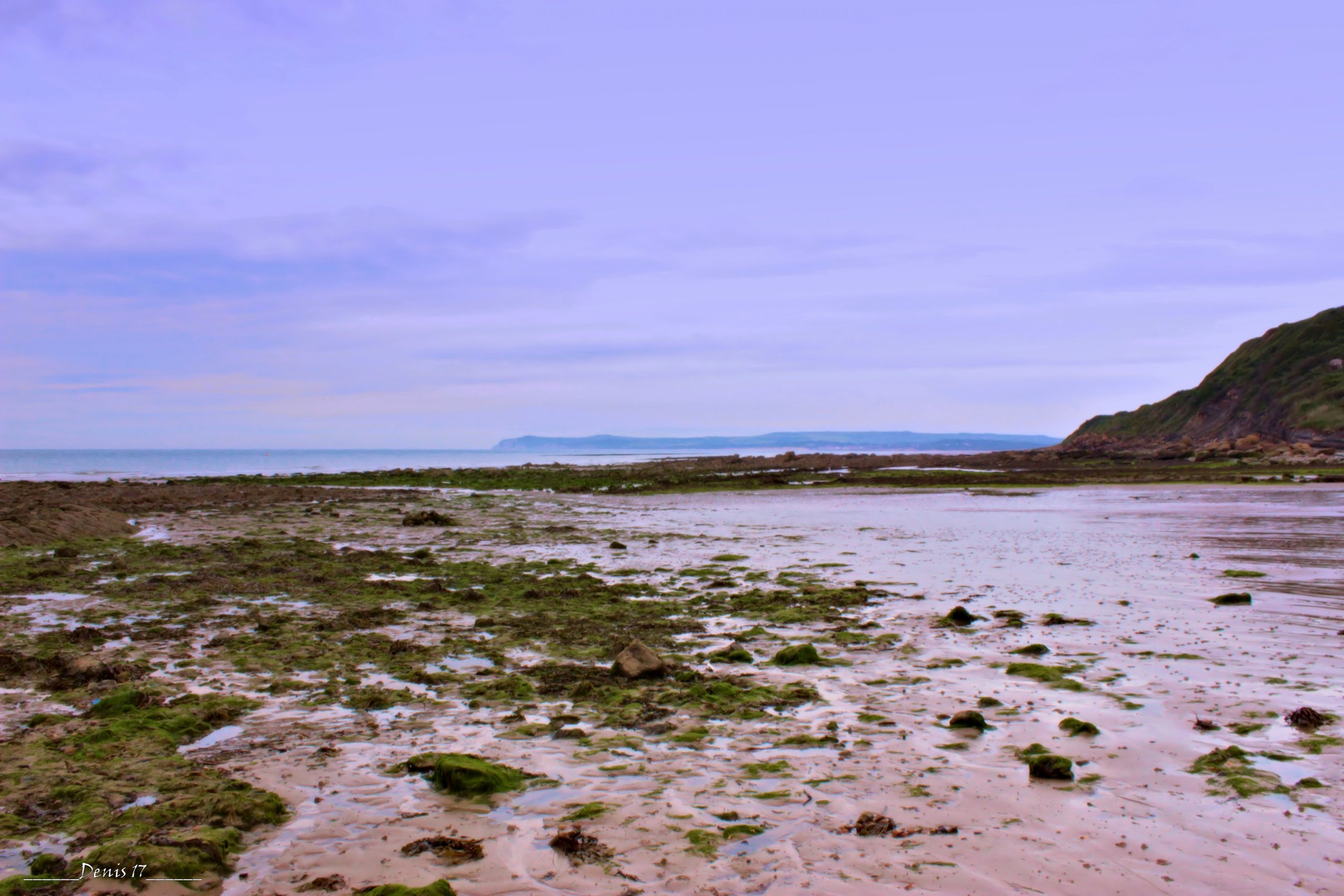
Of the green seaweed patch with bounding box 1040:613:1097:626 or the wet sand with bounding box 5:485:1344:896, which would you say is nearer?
the wet sand with bounding box 5:485:1344:896

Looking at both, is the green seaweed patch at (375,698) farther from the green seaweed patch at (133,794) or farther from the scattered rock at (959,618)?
the scattered rock at (959,618)

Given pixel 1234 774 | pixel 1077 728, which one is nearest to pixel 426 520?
pixel 1077 728

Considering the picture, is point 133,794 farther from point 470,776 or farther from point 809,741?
point 809,741

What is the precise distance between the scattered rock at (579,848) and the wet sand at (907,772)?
74mm

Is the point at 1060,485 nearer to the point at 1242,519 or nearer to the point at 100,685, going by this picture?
the point at 1242,519

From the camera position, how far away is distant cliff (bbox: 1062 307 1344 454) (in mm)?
65188

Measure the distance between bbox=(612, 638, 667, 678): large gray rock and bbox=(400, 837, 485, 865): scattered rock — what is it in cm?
354

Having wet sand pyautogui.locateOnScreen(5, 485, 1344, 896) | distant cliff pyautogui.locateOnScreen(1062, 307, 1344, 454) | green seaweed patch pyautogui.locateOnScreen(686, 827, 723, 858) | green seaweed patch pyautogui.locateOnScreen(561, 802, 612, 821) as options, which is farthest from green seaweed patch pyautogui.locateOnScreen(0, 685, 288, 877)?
distant cliff pyautogui.locateOnScreen(1062, 307, 1344, 454)

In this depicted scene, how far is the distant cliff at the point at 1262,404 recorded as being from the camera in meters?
65.2

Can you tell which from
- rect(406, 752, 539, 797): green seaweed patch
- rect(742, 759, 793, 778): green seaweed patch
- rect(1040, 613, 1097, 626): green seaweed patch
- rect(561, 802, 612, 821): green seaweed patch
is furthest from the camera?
rect(1040, 613, 1097, 626): green seaweed patch

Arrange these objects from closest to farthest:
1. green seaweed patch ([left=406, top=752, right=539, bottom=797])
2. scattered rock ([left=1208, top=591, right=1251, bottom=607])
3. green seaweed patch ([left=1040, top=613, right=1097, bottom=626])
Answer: green seaweed patch ([left=406, top=752, right=539, bottom=797]), green seaweed patch ([left=1040, top=613, right=1097, bottom=626]), scattered rock ([left=1208, top=591, right=1251, bottom=607])

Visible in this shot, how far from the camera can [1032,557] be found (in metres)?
16.6

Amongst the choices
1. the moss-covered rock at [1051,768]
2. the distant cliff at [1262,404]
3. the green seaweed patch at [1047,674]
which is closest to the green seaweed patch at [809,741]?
the moss-covered rock at [1051,768]

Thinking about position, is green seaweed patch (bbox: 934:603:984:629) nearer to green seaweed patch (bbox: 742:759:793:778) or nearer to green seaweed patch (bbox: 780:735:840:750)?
green seaweed patch (bbox: 780:735:840:750)
